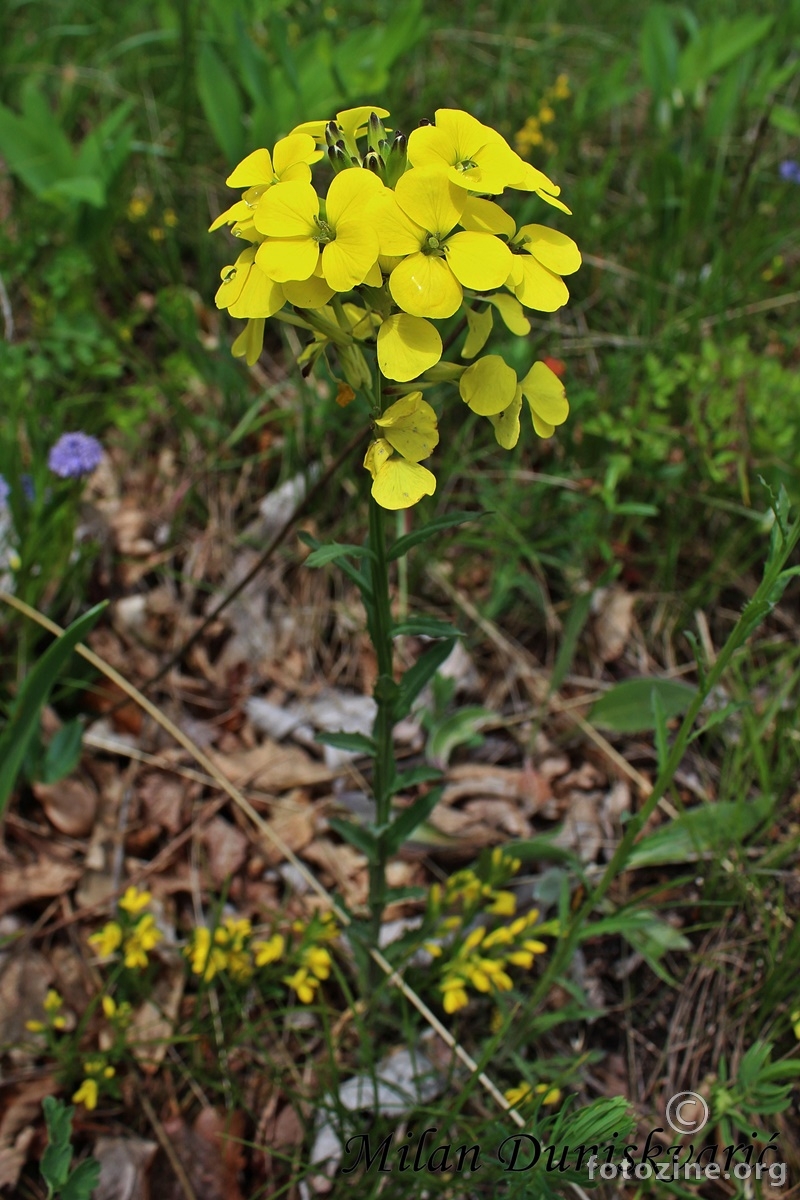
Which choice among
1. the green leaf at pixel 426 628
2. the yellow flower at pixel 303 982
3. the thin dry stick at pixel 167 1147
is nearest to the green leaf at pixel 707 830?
A: the yellow flower at pixel 303 982

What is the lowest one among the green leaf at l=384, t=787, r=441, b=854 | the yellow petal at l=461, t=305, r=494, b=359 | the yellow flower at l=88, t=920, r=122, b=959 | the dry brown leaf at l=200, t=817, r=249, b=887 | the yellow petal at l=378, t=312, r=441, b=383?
the dry brown leaf at l=200, t=817, r=249, b=887

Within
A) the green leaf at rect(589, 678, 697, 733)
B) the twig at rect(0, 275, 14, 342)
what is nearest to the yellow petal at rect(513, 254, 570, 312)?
the green leaf at rect(589, 678, 697, 733)

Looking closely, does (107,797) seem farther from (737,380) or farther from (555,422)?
(737,380)

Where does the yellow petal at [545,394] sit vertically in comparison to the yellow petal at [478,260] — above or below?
below

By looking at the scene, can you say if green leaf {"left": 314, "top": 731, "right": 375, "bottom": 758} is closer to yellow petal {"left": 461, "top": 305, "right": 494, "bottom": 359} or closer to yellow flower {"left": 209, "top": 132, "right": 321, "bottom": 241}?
yellow petal {"left": 461, "top": 305, "right": 494, "bottom": 359}

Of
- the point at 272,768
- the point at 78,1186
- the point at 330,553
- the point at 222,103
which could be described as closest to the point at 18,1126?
the point at 78,1186

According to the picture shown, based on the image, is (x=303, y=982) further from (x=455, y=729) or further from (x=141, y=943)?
(x=455, y=729)

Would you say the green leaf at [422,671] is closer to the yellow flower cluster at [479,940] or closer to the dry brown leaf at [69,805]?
the yellow flower cluster at [479,940]
